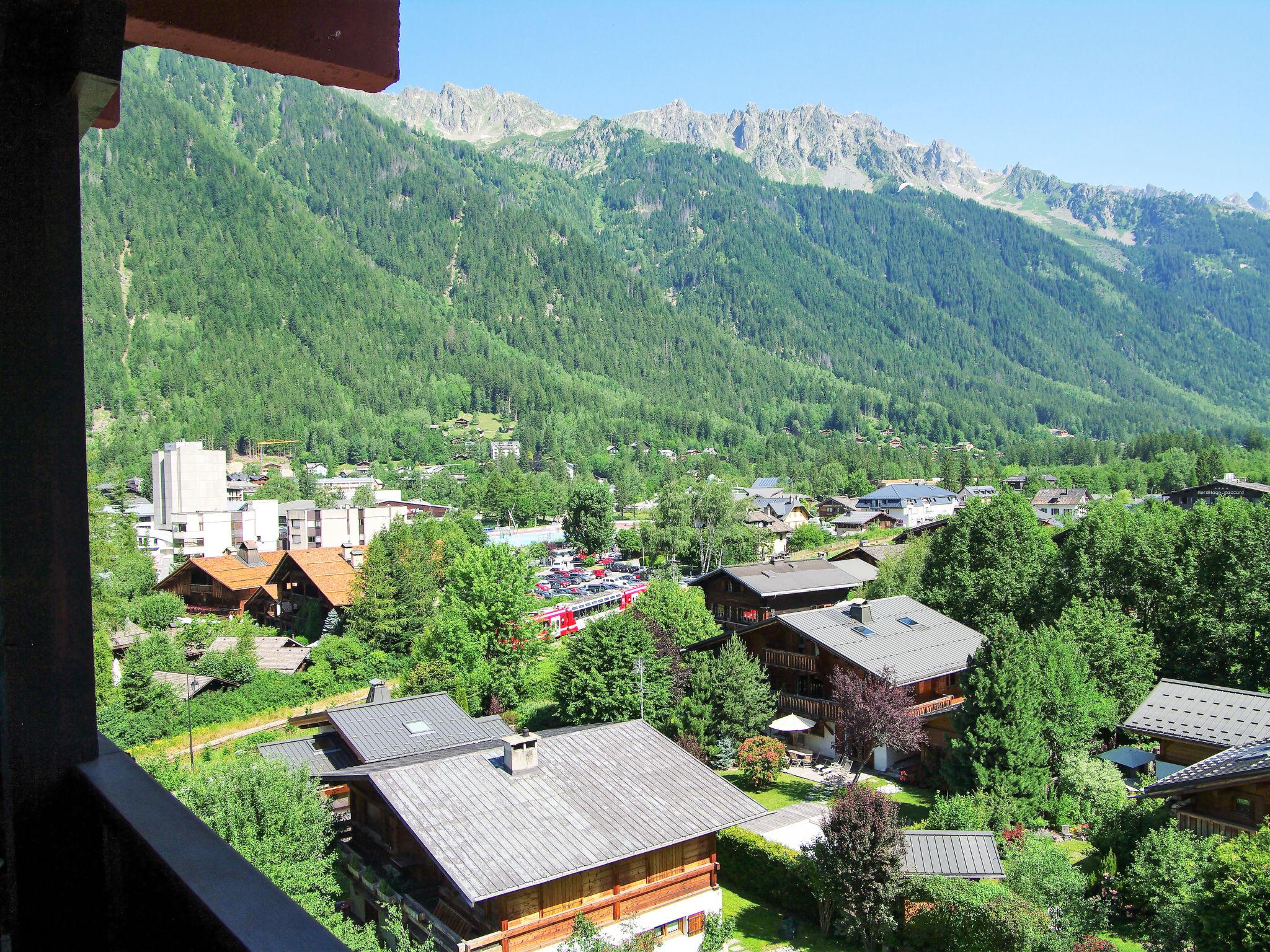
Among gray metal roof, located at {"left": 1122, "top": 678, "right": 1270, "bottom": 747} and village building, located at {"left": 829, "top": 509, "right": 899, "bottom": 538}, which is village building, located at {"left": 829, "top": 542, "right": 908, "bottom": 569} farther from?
gray metal roof, located at {"left": 1122, "top": 678, "right": 1270, "bottom": 747}

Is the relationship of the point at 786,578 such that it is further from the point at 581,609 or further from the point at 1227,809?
the point at 1227,809

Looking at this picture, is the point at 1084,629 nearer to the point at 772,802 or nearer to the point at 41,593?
the point at 772,802

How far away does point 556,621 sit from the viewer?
4106cm

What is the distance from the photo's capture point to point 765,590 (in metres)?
33.6

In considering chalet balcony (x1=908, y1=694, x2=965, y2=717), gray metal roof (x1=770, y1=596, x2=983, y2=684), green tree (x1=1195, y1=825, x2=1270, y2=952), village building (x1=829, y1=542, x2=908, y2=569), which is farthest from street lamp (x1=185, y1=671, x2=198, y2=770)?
village building (x1=829, y1=542, x2=908, y2=569)

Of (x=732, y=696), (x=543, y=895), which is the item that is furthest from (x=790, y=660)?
(x=543, y=895)

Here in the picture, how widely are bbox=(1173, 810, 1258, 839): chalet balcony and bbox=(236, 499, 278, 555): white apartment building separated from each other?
61.9 meters

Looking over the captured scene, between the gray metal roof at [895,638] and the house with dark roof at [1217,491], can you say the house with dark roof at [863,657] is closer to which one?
the gray metal roof at [895,638]

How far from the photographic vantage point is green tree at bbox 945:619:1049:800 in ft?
64.8

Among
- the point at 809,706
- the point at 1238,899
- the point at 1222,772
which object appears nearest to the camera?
the point at 1238,899

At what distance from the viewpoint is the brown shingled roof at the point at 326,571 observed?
3906 cm

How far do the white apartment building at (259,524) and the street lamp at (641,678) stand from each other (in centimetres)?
4825

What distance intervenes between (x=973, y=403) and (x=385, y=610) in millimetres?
168513

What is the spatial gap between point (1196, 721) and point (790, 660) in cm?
1095
